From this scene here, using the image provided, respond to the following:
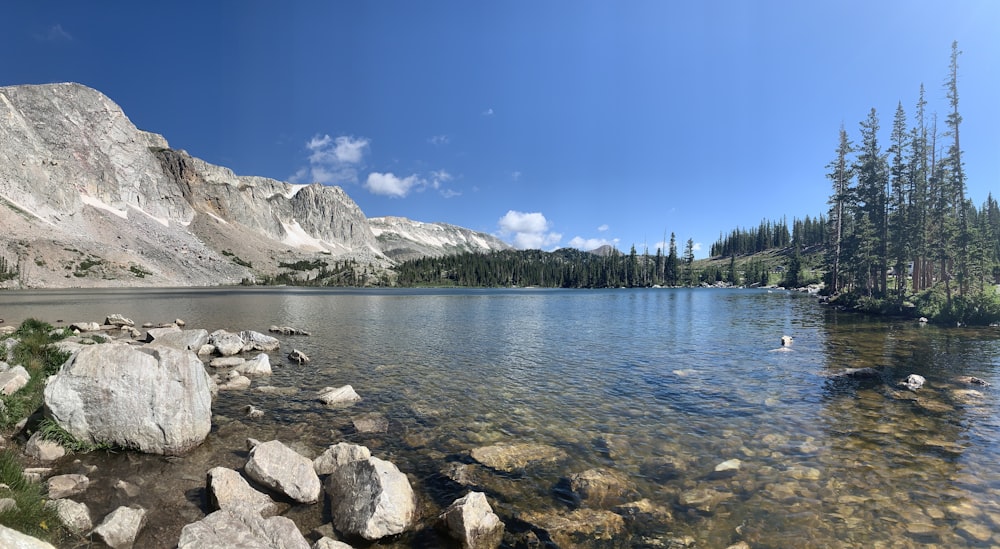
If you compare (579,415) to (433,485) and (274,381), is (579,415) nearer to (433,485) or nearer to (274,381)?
(433,485)

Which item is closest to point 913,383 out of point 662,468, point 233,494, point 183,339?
point 662,468

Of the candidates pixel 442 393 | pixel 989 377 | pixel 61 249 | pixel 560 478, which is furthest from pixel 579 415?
pixel 61 249

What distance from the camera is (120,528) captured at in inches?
296

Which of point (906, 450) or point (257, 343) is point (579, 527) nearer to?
point (906, 450)

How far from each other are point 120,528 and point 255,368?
16.2 m

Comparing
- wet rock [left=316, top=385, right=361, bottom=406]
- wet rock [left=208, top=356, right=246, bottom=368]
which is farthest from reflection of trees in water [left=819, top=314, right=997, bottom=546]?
wet rock [left=208, top=356, right=246, bottom=368]

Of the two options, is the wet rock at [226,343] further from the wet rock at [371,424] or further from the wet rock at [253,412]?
the wet rock at [371,424]

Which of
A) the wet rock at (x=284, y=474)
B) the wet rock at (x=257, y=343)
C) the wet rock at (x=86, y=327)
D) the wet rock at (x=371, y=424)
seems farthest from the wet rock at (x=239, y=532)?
the wet rock at (x=86, y=327)

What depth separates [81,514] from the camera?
7812mm

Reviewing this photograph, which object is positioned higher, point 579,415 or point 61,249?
point 61,249

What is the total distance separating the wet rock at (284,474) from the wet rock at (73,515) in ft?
8.67

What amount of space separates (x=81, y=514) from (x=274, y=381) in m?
13.6

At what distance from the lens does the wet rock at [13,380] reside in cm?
1297

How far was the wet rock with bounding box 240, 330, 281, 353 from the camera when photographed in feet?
95.4
